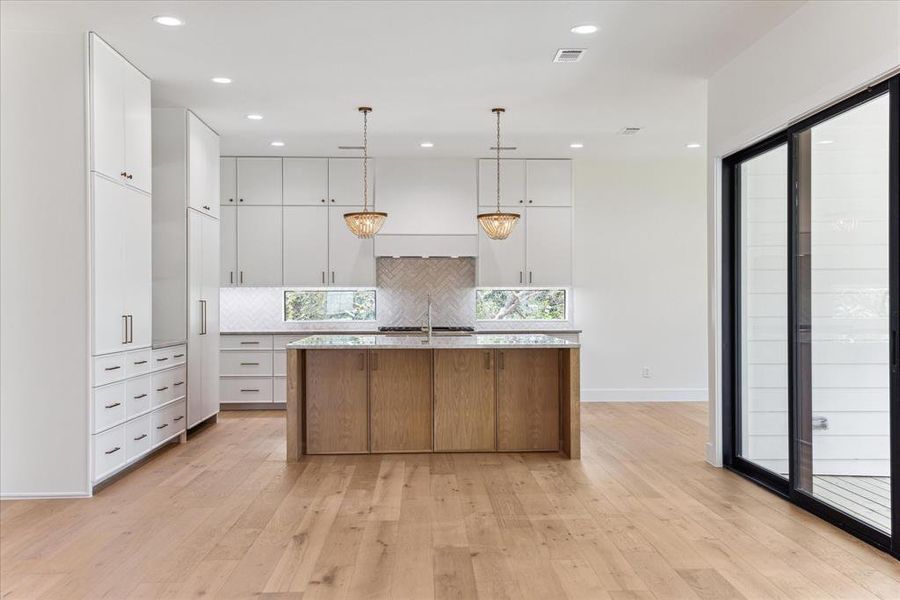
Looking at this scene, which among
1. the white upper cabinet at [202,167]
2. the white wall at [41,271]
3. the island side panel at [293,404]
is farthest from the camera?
the white upper cabinet at [202,167]

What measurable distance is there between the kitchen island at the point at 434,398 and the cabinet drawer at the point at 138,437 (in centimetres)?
106

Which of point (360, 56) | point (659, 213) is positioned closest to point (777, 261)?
point (360, 56)

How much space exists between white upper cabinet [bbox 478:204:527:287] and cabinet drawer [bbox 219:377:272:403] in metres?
2.65

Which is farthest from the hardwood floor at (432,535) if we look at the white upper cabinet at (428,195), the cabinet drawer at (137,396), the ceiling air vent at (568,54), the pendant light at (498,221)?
the white upper cabinet at (428,195)

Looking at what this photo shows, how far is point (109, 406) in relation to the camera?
14.2ft

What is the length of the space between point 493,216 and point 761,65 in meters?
2.29

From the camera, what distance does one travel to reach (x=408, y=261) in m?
8.06

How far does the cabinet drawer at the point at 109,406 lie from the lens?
418 cm

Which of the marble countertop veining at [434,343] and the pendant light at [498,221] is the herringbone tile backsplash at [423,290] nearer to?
the pendant light at [498,221]

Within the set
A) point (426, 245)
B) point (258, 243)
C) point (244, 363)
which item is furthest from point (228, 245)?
point (426, 245)

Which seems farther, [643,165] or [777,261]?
[643,165]

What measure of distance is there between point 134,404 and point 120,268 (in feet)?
3.04

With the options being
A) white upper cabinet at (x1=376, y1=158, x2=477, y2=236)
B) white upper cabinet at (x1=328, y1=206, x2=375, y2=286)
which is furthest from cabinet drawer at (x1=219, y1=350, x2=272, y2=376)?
white upper cabinet at (x1=376, y1=158, x2=477, y2=236)

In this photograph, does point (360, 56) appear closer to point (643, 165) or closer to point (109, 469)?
point (109, 469)
